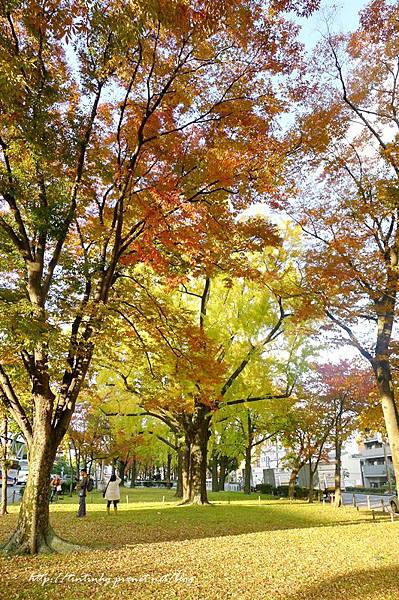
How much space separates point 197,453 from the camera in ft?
64.1

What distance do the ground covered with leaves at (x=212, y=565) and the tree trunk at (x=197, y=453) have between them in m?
7.48

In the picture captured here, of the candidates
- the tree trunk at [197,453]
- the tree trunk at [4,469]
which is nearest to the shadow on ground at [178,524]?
the tree trunk at [197,453]

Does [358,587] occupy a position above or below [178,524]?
above

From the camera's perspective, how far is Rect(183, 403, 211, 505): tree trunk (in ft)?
63.5

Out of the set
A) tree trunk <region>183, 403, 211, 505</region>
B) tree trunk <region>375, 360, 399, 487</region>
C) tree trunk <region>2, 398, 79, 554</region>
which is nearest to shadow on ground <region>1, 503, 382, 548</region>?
tree trunk <region>2, 398, 79, 554</region>

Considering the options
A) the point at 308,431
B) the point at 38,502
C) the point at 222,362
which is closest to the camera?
the point at 38,502

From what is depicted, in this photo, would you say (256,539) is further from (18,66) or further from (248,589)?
(18,66)

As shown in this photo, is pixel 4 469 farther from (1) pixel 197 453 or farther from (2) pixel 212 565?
(2) pixel 212 565

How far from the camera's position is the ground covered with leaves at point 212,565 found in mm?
5562

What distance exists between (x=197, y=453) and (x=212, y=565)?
12816 millimetres

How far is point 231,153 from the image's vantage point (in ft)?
32.3

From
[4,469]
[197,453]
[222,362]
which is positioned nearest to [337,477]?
[197,453]

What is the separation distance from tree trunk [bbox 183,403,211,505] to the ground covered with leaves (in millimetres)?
7476

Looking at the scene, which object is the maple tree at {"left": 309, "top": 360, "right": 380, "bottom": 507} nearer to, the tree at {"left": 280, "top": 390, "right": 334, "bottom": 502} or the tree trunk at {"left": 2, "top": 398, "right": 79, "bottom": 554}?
the tree at {"left": 280, "top": 390, "right": 334, "bottom": 502}
